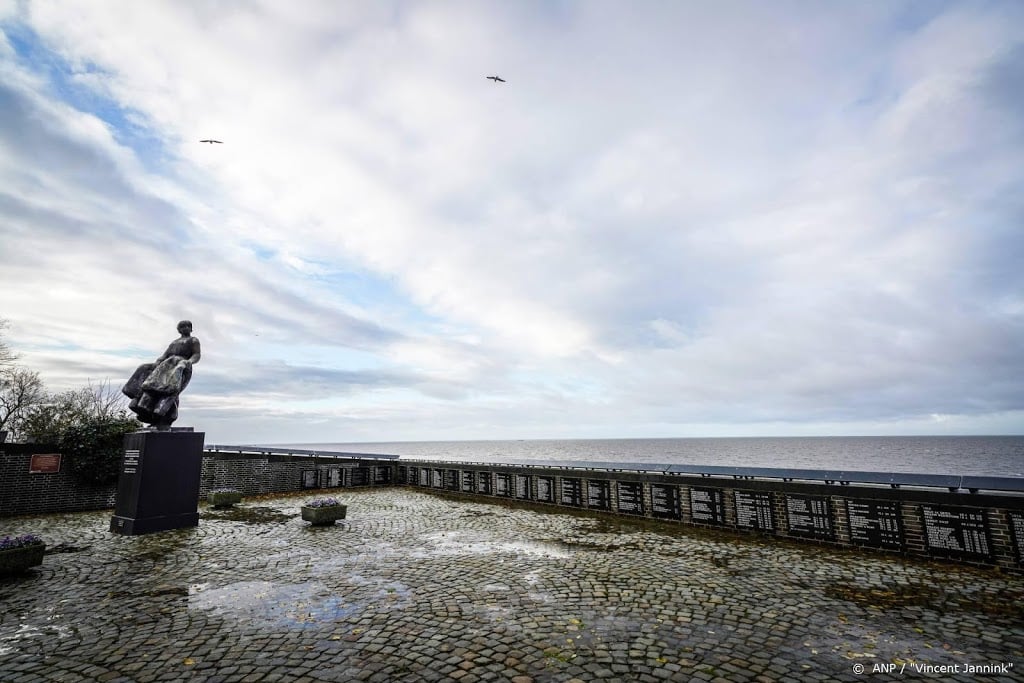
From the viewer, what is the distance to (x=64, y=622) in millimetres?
7031

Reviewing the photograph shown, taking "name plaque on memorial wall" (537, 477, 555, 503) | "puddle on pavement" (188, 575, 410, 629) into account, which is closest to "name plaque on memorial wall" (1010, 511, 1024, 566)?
"puddle on pavement" (188, 575, 410, 629)

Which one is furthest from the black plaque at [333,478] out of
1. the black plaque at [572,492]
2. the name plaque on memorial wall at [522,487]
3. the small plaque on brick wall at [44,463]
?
the black plaque at [572,492]

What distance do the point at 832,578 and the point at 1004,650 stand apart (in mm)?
3147

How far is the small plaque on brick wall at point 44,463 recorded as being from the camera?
17.3m

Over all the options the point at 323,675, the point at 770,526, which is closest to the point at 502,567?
the point at 323,675

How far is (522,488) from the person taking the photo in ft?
68.2

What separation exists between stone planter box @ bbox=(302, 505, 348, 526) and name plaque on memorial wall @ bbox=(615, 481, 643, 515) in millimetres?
9434

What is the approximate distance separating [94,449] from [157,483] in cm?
744

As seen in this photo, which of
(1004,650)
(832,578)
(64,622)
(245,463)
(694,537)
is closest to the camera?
(1004,650)

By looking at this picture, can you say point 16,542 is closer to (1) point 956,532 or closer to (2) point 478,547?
(2) point 478,547

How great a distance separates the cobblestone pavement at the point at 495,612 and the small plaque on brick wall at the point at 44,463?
24.4 ft

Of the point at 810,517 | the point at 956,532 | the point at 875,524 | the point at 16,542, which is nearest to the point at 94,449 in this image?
the point at 16,542

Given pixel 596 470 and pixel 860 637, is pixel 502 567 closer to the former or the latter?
pixel 860 637

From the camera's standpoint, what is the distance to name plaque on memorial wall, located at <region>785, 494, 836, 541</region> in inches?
482
